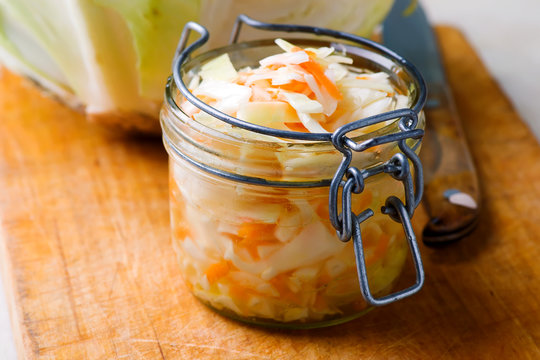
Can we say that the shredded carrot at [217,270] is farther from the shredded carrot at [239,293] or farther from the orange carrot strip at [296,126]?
the orange carrot strip at [296,126]

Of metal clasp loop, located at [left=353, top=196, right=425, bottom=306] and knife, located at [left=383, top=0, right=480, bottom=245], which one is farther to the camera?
knife, located at [left=383, top=0, right=480, bottom=245]

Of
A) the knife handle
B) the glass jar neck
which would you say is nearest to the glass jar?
the glass jar neck

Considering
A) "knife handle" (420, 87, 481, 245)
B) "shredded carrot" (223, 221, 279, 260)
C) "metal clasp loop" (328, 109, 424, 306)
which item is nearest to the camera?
"metal clasp loop" (328, 109, 424, 306)

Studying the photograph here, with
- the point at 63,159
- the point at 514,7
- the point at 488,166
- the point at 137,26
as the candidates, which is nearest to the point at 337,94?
the point at 137,26

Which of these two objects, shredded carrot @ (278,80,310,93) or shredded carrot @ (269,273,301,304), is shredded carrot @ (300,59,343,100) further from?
shredded carrot @ (269,273,301,304)

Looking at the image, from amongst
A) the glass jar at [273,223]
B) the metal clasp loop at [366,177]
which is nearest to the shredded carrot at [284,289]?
the glass jar at [273,223]

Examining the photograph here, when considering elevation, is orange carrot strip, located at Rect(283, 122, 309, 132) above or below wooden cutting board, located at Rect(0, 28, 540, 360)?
above

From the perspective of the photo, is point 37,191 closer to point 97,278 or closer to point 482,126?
point 97,278
